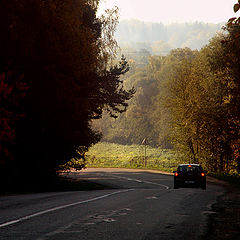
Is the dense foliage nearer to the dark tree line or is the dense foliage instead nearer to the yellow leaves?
the dark tree line

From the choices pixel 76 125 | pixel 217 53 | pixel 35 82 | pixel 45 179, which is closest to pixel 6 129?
pixel 35 82

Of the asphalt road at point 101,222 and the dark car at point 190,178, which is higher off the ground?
the dark car at point 190,178

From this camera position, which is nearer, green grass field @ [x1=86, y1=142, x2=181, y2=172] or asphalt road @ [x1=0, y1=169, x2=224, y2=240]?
asphalt road @ [x1=0, y1=169, x2=224, y2=240]

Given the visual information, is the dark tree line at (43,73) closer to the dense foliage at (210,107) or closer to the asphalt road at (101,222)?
the asphalt road at (101,222)

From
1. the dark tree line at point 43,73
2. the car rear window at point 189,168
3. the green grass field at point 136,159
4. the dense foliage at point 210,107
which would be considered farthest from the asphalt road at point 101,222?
the green grass field at point 136,159

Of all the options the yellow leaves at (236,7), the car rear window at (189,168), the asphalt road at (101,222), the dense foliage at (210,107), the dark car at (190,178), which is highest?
the dense foliage at (210,107)

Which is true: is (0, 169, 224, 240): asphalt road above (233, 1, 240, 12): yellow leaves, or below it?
below

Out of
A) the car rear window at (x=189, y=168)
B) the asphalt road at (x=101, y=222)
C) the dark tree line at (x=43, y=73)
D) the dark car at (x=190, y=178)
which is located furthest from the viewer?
the car rear window at (x=189, y=168)

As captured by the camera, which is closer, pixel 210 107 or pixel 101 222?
pixel 101 222

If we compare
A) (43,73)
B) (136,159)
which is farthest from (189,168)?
(136,159)

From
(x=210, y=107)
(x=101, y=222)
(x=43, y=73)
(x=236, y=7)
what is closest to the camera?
(x=236, y=7)

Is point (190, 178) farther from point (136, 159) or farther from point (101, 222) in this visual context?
point (136, 159)

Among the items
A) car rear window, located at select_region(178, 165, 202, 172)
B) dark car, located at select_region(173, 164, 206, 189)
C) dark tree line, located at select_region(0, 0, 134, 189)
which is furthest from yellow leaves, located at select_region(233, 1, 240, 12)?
car rear window, located at select_region(178, 165, 202, 172)

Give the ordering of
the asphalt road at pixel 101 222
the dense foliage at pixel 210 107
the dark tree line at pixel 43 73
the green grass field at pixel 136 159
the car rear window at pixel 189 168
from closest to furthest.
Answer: the asphalt road at pixel 101 222
the dark tree line at pixel 43 73
the car rear window at pixel 189 168
the dense foliage at pixel 210 107
the green grass field at pixel 136 159
